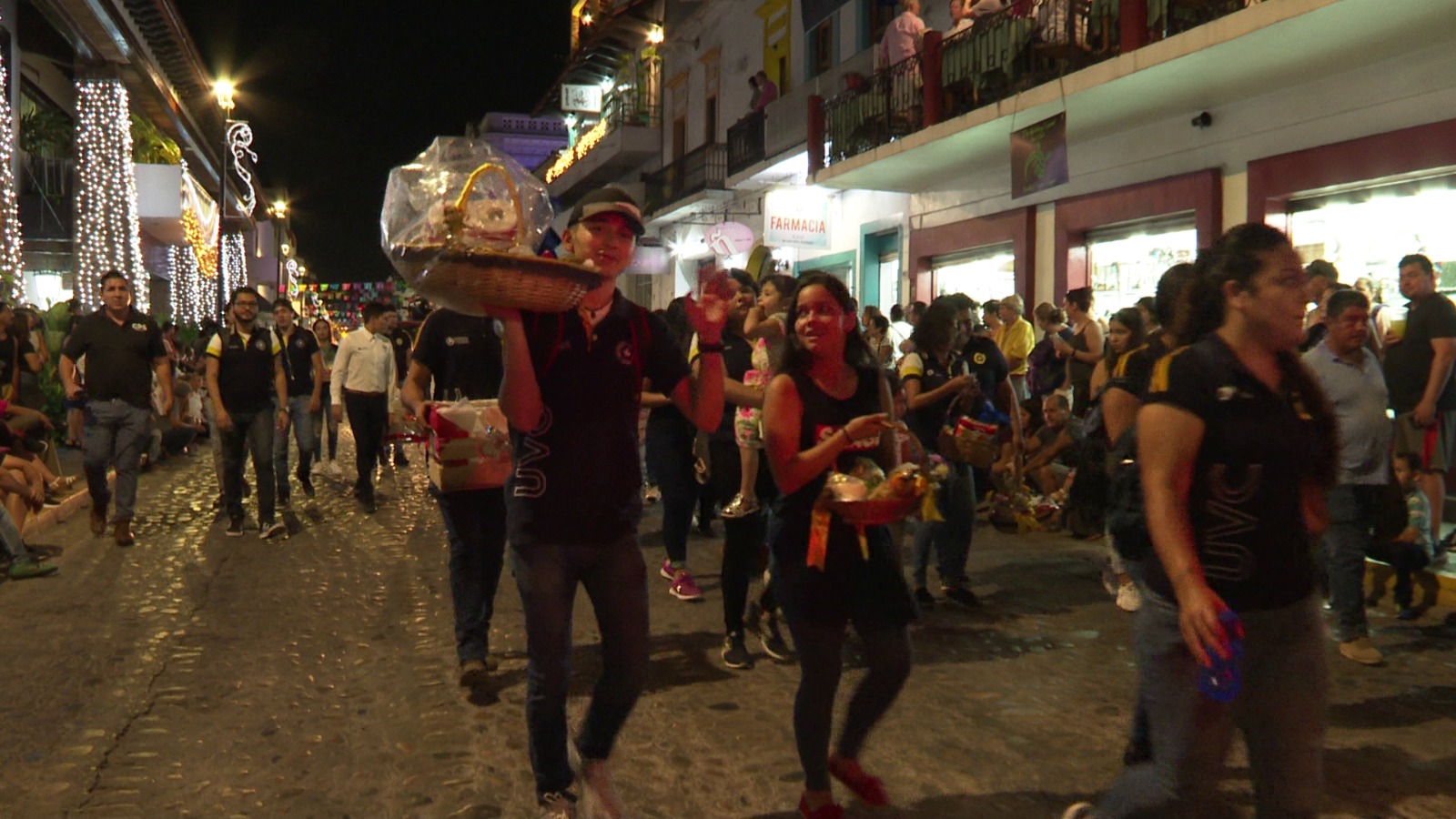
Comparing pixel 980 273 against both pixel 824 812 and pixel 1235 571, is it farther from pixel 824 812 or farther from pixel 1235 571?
pixel 1235 571

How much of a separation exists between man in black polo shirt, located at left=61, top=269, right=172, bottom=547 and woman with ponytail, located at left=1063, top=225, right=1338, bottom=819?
8.26 m

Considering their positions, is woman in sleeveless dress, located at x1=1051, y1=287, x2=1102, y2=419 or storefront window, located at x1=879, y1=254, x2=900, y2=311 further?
storefront window, located at x1=879, y1=254, x2=900, y2=311

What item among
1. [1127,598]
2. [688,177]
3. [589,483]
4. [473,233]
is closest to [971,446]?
[1127,598]

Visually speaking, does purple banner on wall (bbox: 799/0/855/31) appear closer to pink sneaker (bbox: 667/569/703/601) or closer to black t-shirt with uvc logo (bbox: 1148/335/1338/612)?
pink sneaker (bbox: 667/569/703/601)

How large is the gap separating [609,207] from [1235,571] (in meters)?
A: 1.92

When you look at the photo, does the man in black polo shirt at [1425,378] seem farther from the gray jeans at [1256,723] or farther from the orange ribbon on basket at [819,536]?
the gray jeans at [1256,723]

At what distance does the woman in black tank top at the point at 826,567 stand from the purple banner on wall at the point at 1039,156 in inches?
367

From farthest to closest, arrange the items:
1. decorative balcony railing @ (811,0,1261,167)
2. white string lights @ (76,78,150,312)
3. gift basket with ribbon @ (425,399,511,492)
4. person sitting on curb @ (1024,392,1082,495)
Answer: white string lights @ (76,78,150,312)
decorative balcony railing @ (811,0,1261,167)
person sitting on curb @ (1024,392,1082,495)
gift basket with ribbon @ (425,399,511,492)

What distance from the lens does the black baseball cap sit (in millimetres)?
3516

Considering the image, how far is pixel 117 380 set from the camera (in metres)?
9.12

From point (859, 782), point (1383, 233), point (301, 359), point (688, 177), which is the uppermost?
point (688, 177)

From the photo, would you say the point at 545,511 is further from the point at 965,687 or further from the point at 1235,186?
the point at 1235,186

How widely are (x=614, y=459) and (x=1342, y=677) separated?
3919mm

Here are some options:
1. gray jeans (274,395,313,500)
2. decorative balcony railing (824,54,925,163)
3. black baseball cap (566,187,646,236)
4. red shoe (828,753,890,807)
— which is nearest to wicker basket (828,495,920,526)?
red shoe (828,753,890,807)
